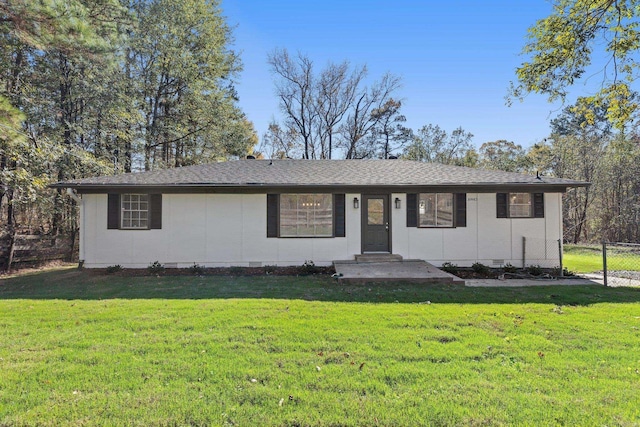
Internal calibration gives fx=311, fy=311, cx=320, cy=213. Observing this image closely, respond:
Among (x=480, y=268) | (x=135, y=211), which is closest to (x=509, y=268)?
(x=480, y=268)

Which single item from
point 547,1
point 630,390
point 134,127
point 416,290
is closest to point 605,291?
point 416,290

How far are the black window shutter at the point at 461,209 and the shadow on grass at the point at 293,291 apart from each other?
2917mm

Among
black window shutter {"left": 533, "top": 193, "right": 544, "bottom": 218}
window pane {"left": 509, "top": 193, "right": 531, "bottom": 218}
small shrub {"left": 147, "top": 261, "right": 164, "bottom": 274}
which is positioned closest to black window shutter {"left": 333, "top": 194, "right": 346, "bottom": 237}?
window pane {"left": 509, "top": 193, "right": 531, "bottom": 218}

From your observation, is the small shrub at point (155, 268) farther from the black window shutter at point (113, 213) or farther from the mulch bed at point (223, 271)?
the black window shutter at point (113, 213)

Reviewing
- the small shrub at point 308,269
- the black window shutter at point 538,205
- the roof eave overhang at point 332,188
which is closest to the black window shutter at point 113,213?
the roof eave overhang at point 332,188

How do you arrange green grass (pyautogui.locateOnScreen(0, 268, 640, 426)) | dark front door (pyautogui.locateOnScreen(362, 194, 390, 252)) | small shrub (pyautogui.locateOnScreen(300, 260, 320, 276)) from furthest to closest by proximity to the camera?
dark front door (pyautogui.locateOnScreen(362, 194, 390, 252)), small shrub (pyautogui.locateOnScreen(300, 260, 320, 276)), green grass (pyautogui.locateOnScreen(0, 268, 640, 426))

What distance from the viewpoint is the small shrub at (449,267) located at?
897 centimetres

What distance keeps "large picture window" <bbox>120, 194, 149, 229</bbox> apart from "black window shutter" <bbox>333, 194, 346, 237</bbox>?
5.70 metres

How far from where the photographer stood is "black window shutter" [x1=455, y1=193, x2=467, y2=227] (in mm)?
9586

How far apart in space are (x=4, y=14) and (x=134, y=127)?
386 inches

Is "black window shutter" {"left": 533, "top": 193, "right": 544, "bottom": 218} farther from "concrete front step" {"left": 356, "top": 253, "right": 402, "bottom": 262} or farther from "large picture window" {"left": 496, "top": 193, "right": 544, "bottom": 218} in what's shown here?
"concrete front step" {"left": 356, "top": 253, "right": 402, "bottom": 262}

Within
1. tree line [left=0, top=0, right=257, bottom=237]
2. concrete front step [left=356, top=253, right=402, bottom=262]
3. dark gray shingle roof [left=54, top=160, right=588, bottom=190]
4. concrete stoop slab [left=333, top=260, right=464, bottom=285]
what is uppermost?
tree line [left=0, top=0, right=257, bottom=237]

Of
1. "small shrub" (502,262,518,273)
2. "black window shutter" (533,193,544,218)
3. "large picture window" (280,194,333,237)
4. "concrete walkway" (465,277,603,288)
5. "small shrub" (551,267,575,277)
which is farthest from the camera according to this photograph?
"large picture window" (280,194,333,237)

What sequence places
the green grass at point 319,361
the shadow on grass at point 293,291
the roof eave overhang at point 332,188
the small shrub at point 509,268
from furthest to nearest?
the small shrub at point 509,268, the roof eave overhang at point 332,188, the shadow on grass at point 293,291, the green grass at point 319,361
